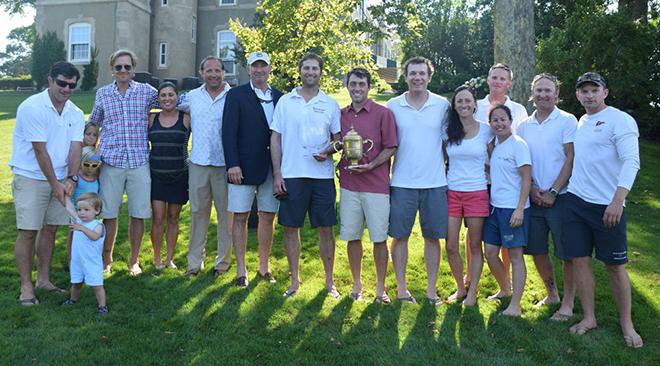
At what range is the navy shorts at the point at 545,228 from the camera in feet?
16.0

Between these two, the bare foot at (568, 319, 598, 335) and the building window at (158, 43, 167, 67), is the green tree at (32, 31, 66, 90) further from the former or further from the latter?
the bare foot at (568, 319, 598, 335)

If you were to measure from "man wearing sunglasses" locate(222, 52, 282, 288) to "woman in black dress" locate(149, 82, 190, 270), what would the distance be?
2.11 feet

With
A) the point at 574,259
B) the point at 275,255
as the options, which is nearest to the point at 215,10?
the point at 275,255

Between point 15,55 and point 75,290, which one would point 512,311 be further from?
point 15,55

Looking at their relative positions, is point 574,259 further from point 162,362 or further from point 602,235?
point 162,362

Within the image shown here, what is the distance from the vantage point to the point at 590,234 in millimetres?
4559

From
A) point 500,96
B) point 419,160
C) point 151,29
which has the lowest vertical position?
point 419,160

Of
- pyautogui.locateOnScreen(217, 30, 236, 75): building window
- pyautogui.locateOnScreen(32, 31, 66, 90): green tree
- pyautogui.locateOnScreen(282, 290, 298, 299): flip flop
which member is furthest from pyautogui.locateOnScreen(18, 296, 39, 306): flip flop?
pyautogui.locateOnScreen(32, 31, 66, 90): green tree

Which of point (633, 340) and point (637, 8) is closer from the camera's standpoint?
point (633, 340)

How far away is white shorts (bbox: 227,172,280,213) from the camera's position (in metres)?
5.52

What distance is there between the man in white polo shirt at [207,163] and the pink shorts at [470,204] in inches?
93.7

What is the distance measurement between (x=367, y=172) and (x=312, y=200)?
60 centimetres

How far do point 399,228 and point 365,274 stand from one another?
51.0 inches

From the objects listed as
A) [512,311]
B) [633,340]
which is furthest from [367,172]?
[633,340]
